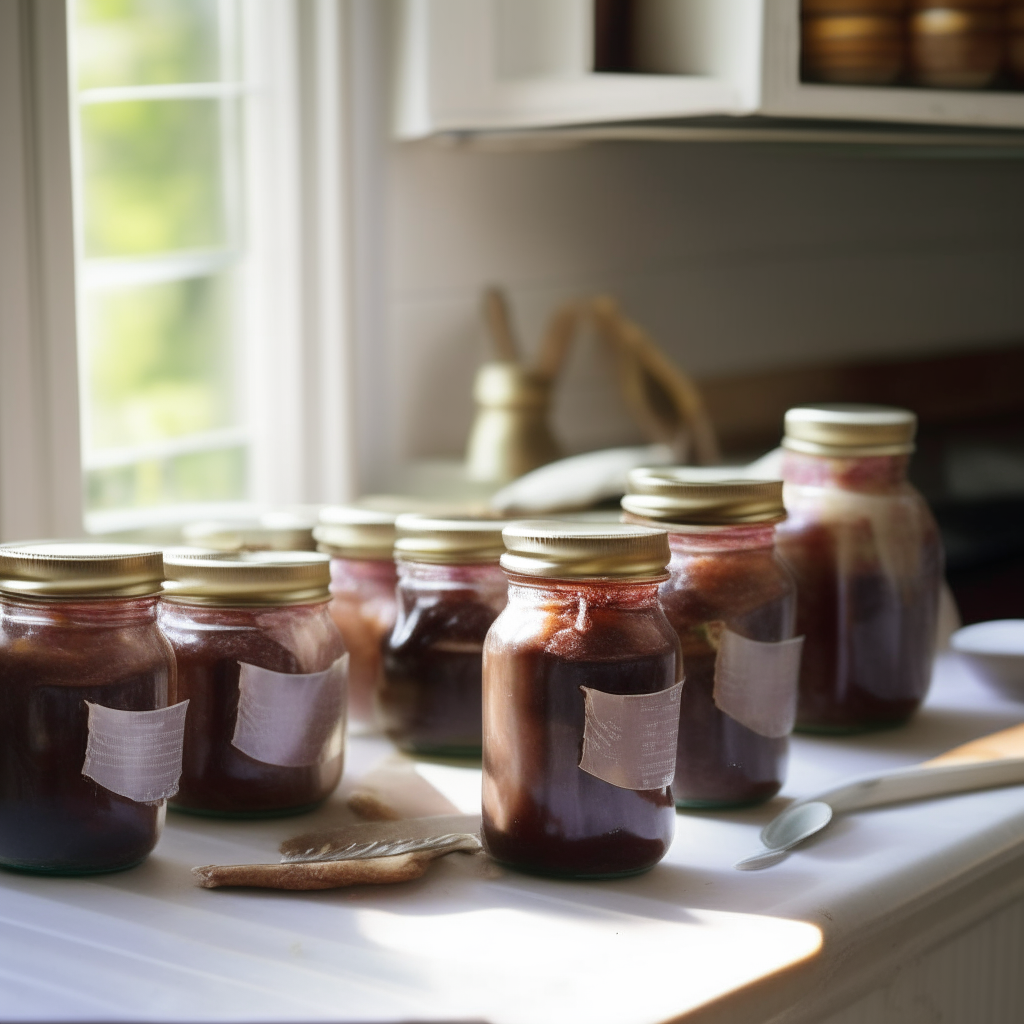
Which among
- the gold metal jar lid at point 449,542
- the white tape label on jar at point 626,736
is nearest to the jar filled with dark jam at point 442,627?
the gold metal jar lid at point 449,542

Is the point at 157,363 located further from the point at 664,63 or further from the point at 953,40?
the point at 953,40

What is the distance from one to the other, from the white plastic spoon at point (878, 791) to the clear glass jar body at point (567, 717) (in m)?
0.08

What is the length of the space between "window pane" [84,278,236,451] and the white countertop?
637 mm

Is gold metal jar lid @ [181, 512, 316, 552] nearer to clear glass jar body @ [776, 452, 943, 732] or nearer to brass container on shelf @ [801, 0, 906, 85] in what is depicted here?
clear glass jar body @ [776, 452, 943, 732]

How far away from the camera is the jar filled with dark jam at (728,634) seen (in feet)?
2.62

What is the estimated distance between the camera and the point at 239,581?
778mm

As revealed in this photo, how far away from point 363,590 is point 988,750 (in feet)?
1.40

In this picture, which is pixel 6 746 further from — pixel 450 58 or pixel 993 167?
pixel 993 167

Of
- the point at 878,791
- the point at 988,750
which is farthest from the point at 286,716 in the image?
the point at 988,750

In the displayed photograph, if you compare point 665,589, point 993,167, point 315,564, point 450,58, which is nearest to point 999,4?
point 450,58

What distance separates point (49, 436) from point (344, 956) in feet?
2.31

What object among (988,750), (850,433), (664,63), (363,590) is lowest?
(988,750)

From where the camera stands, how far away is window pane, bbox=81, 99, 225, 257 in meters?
1.30

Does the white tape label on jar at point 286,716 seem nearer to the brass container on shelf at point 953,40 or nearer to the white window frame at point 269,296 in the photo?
the white window frame at point 269,296
